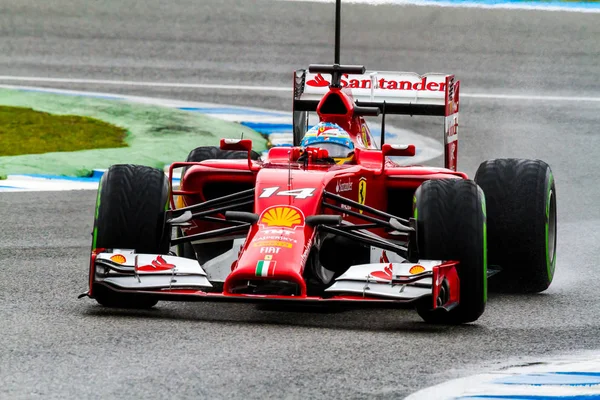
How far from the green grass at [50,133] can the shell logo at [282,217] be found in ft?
24.5

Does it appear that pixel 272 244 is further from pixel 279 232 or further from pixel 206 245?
pixel 206 245

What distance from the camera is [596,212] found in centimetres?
1318

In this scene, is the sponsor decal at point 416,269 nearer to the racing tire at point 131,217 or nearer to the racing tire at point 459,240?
the racing tire at point 459,240

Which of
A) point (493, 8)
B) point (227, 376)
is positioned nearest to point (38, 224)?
point (227, 376)

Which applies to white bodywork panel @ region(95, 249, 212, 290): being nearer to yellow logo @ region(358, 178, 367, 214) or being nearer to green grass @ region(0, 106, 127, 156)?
yellow logo @ region(358, 178, 367, 214)

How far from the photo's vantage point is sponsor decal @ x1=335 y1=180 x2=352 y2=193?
8.36 metres

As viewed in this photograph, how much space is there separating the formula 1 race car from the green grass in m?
5.77

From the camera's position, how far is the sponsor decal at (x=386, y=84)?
1093 cm

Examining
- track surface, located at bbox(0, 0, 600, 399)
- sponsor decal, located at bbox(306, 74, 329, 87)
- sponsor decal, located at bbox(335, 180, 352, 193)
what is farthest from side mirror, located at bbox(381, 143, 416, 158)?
sponsor decal, located at bbox(306, 74, 329, 87)

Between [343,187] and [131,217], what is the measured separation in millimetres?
1445

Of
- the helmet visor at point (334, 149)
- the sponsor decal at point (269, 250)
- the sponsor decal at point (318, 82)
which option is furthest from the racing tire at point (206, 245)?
the sponsor decal at point (269, 250)

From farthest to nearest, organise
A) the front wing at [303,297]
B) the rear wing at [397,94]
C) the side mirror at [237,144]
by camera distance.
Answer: the rear wing at [397,94], the side mirror at [237,144], the front wing at [303,297]

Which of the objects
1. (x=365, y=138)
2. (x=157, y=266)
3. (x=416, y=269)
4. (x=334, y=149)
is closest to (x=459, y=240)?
(x=416, y=269)

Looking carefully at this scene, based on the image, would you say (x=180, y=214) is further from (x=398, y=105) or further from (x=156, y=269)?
(x=398, y=105)
